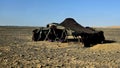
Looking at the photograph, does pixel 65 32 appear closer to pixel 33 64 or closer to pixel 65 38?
pixel 65 38

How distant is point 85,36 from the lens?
30859mm

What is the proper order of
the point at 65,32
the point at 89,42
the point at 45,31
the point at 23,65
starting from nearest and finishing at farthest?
the point at 23,65
the point at 89,42
the point at 65,32
the point at 45,31

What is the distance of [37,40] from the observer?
3756cm

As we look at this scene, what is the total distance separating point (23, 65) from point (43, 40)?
22.4 metres

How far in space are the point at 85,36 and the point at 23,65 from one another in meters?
16.2

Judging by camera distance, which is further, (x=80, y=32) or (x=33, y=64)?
(x=80, y=32)

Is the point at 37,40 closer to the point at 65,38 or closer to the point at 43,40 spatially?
the point at 43,40

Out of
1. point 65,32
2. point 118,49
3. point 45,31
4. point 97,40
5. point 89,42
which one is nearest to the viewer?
point 118,49

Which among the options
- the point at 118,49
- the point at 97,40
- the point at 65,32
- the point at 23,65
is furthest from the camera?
the point at 65,32

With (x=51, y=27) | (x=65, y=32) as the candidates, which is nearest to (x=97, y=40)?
(x=65, y=32)

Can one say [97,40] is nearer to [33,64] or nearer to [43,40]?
[43,40]

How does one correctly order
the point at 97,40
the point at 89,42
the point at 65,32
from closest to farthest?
1. the point at 89,42
2. the point at 97,40
3. the point at 65,32

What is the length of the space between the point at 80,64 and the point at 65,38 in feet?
64.8

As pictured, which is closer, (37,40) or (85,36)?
(85,36)
